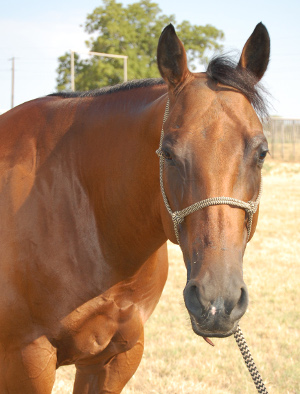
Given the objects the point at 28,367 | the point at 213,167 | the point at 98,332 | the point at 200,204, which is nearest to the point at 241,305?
the point at 200,204

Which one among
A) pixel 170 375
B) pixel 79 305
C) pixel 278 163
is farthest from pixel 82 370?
pixel 278 163

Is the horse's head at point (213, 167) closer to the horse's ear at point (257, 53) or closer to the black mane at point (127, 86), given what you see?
the horse's ear at point (257, 53)

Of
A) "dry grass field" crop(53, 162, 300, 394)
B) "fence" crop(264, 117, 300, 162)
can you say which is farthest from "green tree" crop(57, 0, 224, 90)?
"dry grass field" crop(53, 162, 300, 394)

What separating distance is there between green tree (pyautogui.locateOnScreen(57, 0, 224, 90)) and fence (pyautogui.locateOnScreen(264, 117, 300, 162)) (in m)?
5.86

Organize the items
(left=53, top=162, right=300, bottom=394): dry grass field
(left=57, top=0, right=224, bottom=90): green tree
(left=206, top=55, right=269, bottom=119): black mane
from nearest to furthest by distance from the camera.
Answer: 1. (left=206, top=55, right=269, bottom=119): black mane
2. (left=53, top=162, right=300, bottom=394): dry grass field
3. (left=57, top=0, right=224, bottom=90): green tree

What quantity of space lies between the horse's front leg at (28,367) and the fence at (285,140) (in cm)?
2475

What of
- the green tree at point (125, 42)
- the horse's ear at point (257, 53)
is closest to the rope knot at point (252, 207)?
the horse's ear at point (257, 53)

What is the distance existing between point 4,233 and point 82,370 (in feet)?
3.46

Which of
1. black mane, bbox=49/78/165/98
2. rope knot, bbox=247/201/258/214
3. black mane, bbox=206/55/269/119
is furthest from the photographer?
black mane, bbox=49/78/165/98

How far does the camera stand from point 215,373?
3.96 metres

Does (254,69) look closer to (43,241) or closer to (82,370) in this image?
(43,241)

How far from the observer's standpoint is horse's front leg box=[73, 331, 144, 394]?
2.80 metres

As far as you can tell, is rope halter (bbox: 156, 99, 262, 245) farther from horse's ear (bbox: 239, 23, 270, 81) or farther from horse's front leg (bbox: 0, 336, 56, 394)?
horse's front leg (bbox: 0, 336, 56, 394)

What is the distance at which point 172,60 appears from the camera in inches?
87.7
